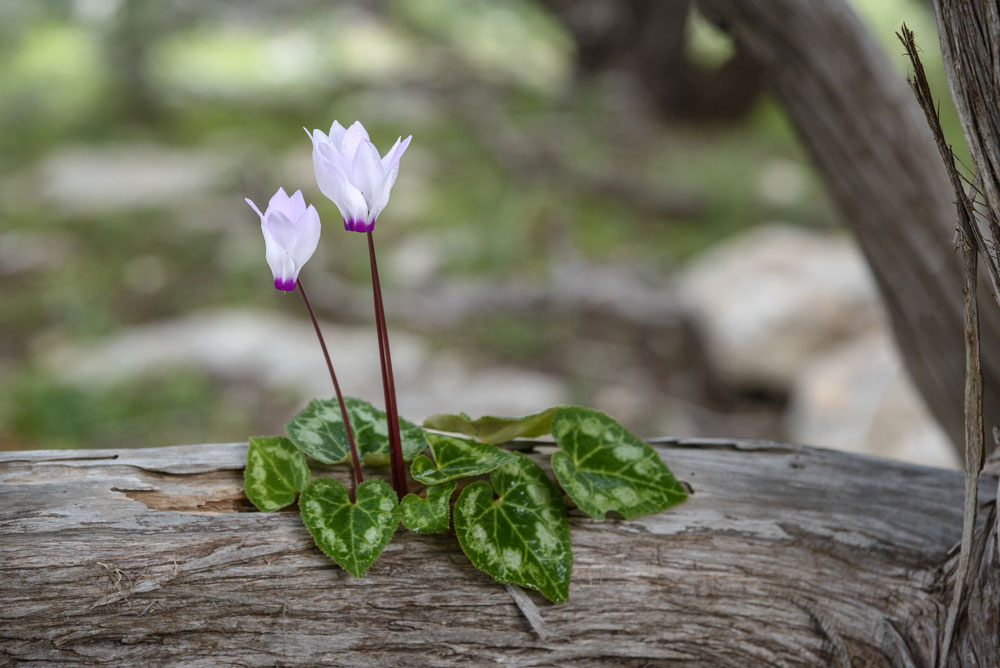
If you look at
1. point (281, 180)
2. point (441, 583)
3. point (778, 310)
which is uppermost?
point (281, 180)

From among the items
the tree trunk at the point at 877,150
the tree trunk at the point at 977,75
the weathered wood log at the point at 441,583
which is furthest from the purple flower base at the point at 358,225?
the tree trunk at the point at 877,150

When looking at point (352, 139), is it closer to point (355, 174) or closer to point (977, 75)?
point (355, 174)

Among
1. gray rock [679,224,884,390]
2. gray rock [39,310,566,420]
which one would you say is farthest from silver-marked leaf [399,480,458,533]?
gray rock [679,224,884,390]

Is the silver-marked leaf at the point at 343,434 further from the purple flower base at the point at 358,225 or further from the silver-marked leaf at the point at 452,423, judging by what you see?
the purple flower base at the point at 358,225

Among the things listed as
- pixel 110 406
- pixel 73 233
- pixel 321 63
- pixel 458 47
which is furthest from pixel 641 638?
pixel 458 47

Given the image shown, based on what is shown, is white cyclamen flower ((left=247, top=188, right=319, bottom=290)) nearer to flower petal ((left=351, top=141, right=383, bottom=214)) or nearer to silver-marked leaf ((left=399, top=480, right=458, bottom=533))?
flower petal ((left=351, top=141, right=383, bottom=214))

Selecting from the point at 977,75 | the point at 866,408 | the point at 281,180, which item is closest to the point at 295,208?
the point at 977,75
